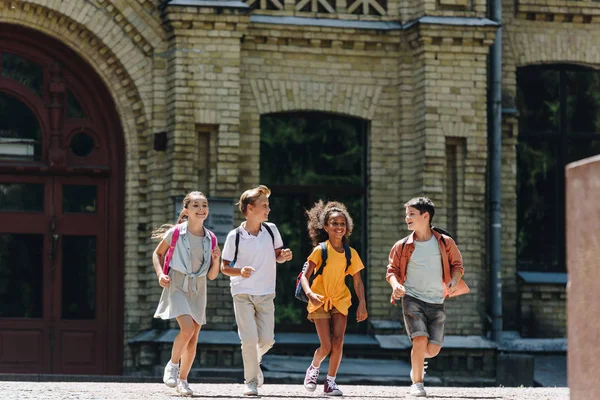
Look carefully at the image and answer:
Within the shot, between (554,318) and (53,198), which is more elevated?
(53,198)

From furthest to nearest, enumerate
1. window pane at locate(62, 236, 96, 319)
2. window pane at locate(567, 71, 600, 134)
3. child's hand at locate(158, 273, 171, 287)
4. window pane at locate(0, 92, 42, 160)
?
1. window pane at locate(567, 71, 600, 134)
2. window pane at locate(62, 236, 96, 319)
3. window pane at locate(0, 92, 42, 160)
4. child's hand at locate(158, 273, 171, 287)

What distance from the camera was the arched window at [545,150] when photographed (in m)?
19.1

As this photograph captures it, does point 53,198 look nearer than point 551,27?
Yes

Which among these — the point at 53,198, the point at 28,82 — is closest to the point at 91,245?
the point at 53,198

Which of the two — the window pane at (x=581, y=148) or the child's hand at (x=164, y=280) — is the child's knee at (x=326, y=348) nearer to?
the child's hand at (x=164, y=280)

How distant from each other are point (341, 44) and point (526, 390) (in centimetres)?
673

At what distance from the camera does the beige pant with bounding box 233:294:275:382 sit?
35.4 feet

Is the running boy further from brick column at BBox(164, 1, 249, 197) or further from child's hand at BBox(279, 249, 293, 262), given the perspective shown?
brick column at BBox(164, 1, 249, 197)

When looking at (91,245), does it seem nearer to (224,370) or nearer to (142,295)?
(142,295)

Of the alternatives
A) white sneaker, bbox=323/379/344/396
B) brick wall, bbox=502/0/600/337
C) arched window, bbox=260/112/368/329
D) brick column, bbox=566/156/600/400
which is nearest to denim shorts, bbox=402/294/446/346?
white sneaker, bbox=323/379/344/396

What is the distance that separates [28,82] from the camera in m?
17.5

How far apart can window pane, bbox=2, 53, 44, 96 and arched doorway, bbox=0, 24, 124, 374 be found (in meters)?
0.01

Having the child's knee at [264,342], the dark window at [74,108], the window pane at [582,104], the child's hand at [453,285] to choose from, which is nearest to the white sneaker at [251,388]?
the child's knee at [264,342]

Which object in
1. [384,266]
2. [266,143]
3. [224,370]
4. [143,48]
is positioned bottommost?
[224,370]
